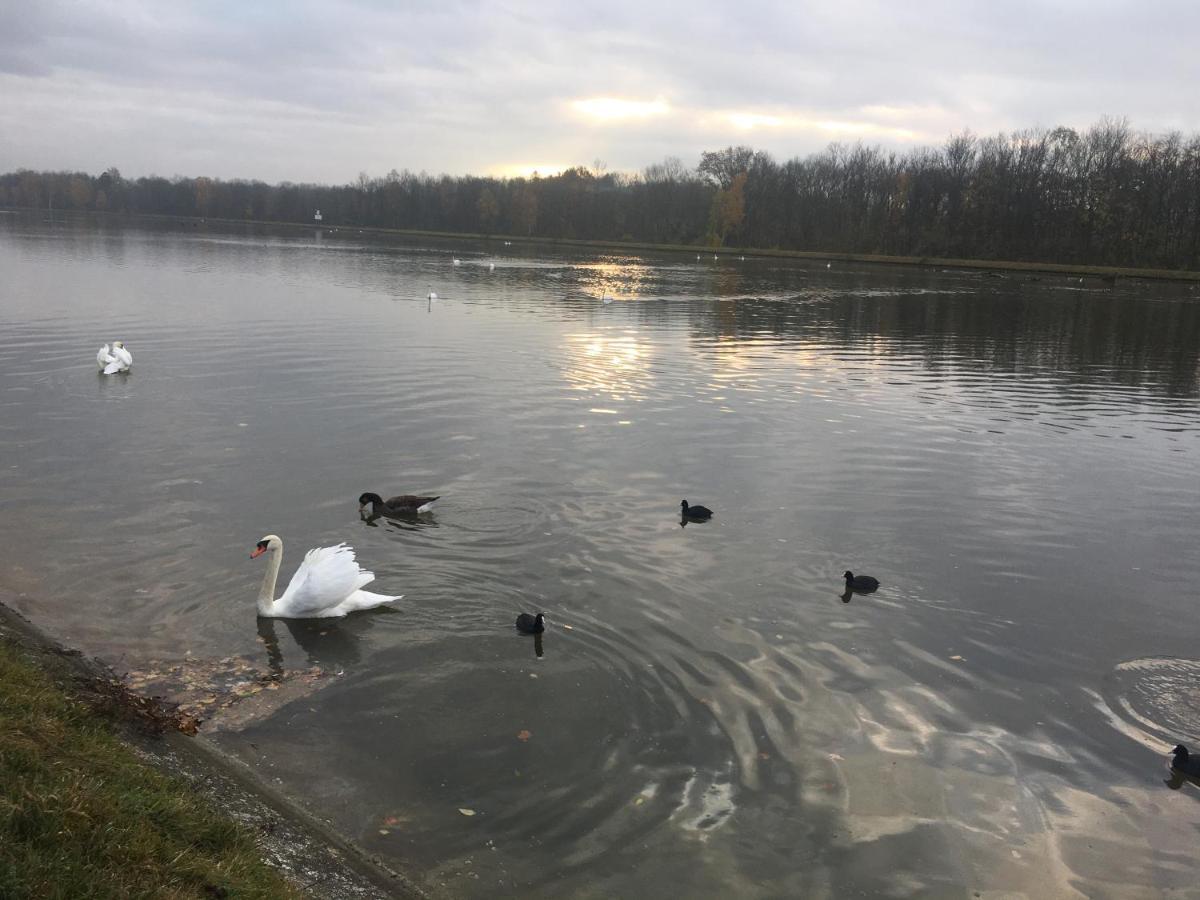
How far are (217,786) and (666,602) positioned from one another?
16.9 ft

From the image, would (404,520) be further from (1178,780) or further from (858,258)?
(858,258)

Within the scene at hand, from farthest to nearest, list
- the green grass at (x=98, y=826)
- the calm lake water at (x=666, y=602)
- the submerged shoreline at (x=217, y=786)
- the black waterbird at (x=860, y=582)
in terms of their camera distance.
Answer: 1. the black waterbird at (x=860, y=582)
2. the calm lake water at (x=666, y=602)
3. the submerged shoreline at (x=217, y=786)
4. the green grass at (x=98, y=826)

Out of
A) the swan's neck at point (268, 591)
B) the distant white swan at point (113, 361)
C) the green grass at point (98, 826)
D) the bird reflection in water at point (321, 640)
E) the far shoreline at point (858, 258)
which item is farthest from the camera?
the far shoreline at point (858, 258)

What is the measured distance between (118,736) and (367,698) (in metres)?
2.14

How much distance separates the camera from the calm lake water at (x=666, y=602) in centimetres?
639

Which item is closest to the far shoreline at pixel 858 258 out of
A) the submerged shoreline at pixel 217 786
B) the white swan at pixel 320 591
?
the white swan at pixel 320 591

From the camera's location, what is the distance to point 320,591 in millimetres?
9188

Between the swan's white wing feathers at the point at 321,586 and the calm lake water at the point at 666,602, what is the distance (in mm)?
245

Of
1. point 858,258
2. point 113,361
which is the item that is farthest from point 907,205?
point 113,361

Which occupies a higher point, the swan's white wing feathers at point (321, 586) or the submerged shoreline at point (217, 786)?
the swan's white wing feathers at point (321, 586)

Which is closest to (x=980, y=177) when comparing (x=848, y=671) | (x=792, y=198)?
(x=792, y=198)

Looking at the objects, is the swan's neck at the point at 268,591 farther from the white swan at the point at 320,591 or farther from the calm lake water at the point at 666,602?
the calm lake water at the point at 666,602

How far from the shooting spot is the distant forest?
103 m

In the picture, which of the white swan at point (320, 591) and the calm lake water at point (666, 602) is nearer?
the calm lake water at point (666, 602)
